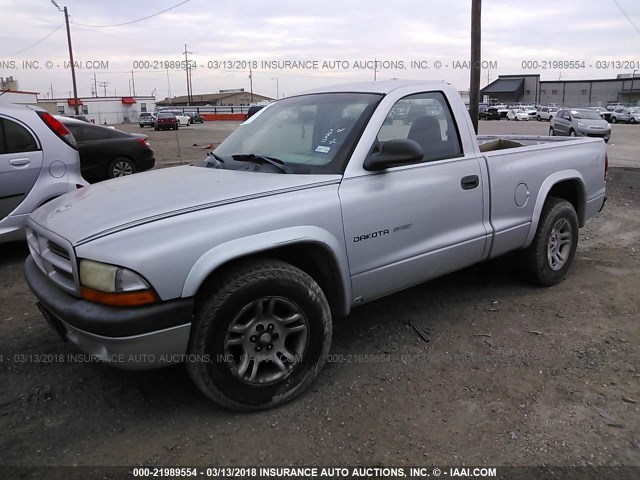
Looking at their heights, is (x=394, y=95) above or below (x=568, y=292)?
above

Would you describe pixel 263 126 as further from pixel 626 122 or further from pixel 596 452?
pixel 626 122

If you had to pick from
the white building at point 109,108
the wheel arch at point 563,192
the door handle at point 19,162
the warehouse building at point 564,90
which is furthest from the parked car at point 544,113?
the white building at point 109,108

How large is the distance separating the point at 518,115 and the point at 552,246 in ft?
172

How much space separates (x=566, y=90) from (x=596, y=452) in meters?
94.0

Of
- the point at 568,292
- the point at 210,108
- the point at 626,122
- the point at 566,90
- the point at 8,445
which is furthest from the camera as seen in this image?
the point at 566,90

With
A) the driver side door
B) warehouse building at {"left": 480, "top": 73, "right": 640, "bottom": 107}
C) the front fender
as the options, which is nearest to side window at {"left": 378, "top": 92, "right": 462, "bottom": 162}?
the driver side door

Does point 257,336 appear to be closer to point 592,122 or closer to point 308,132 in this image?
point 308,132

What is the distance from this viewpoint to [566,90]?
8425 cm

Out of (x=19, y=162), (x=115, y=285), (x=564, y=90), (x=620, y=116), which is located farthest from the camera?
(x=564, y=90)

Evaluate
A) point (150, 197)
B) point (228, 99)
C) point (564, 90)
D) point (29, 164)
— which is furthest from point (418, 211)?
point (228, 99)

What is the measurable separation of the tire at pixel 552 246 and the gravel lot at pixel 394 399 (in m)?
0.30

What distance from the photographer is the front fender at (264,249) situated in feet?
8.02

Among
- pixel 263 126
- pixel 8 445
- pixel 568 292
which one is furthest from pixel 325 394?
pixel 568 292

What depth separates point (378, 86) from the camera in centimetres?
369
